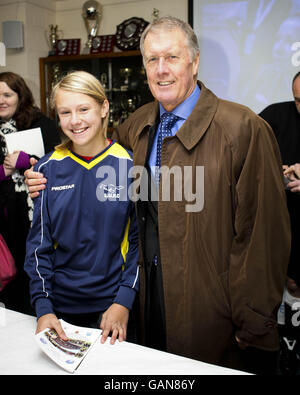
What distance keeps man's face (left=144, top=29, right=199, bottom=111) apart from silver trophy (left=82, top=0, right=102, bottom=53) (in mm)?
2978

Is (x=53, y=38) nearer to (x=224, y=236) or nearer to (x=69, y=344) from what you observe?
(x=224, y=236)

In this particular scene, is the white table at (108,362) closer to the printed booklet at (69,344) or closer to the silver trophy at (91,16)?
the printed booklet at (69,344)

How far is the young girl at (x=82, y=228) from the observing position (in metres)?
1.44

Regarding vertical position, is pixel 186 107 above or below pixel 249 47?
below

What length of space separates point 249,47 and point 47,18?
2353 mm

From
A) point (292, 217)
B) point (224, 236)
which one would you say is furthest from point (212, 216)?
point (292, 217)

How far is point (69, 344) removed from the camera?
45.9 inches

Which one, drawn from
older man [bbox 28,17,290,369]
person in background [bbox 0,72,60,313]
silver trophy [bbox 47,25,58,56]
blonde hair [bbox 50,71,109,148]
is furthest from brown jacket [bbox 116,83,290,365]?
silver trophy [bbox 47,25,58,56]

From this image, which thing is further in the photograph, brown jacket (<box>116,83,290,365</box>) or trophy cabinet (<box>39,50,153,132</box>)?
trophy cabinet (<box>39,50,153,132</box>)

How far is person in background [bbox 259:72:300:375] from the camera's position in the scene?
2045 millimetres

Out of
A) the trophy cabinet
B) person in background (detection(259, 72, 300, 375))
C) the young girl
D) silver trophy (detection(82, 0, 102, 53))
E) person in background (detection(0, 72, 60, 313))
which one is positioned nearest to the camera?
the young girl

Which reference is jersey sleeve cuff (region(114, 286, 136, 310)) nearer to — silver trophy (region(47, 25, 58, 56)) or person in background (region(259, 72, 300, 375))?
person in background (region(259, 72, 300, 375))

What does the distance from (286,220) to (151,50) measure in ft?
2.63
